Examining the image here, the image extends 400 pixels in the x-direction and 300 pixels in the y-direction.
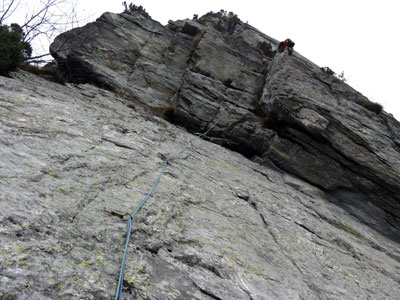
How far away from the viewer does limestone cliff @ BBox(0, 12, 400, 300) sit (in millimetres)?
3400

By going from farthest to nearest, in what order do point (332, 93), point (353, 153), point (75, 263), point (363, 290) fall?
point (332, 93), point (353, 153), point (363, 290), point (75, 263)

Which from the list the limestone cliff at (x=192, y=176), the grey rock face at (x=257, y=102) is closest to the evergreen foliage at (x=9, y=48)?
the limestone cliff at (x=192, y=176)

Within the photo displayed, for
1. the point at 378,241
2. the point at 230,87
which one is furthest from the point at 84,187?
the point at 230,87

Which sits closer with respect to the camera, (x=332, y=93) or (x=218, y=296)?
(x=218, y=296)

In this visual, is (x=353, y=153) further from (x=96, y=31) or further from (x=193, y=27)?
(x=96, y=31)

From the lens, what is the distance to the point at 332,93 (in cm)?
1362

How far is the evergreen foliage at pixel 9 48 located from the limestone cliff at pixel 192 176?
2.99 ft

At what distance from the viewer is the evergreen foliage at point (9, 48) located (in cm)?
941

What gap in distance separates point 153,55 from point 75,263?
16210 millimetres

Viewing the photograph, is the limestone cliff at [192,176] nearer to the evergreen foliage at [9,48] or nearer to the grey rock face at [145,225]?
the grey rock face at [145,225]

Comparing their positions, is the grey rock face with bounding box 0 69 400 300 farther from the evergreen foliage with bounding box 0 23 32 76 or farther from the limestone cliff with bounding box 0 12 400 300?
the evergreen foliage with bounding box 0 23 32 76

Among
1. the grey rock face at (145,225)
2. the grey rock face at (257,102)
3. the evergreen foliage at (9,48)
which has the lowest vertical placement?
the grey rock face at (145,225)

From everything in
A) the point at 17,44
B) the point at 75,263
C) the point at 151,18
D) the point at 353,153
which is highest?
the point at 151,18

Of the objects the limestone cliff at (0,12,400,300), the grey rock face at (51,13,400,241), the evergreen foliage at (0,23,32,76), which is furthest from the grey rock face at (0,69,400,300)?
the grey rock face at (51,13,400,241)
